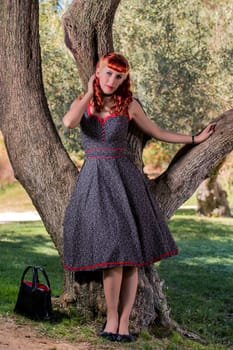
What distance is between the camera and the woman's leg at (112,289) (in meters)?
5.27

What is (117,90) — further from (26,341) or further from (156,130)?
(26,341)

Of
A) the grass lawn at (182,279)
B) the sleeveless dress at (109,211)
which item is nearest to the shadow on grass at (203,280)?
the grass lawn at (182,279)

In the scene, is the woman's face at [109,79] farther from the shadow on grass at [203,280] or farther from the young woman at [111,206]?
the shadow on grass at [203,280]

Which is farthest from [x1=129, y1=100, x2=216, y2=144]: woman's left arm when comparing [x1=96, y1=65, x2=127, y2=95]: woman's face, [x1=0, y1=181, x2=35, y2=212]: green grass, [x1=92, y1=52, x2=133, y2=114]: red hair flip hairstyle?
[x1=0, y1=181, x2=35, y2=212]: green grass

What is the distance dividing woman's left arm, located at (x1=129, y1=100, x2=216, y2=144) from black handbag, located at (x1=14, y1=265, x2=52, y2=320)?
1331 mm

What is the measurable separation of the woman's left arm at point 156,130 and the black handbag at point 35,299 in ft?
4.37

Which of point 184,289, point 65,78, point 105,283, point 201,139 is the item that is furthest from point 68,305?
point 65,78

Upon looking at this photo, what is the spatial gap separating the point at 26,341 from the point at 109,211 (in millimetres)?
1072

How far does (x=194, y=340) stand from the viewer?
629 cm

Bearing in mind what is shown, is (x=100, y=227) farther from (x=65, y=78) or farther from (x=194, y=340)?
(x=65, y=78)

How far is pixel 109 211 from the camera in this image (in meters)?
5.31

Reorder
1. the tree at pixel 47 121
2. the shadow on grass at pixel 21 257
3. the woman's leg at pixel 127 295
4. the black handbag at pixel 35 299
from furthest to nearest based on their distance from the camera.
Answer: the shadow on grass at pixel 21 257
the tree at pixel 47 121
the black handbag at pixel 35 299
the woman's leg at pixel 127 295

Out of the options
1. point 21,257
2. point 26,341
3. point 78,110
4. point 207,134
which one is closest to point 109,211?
point 78,110

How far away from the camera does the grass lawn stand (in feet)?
18.6
